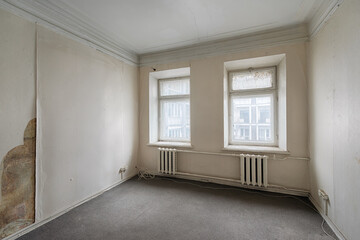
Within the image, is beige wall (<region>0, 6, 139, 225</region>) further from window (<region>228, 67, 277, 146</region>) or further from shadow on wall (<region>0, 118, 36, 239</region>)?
window (<region>228, 67, 277, 146</region>)

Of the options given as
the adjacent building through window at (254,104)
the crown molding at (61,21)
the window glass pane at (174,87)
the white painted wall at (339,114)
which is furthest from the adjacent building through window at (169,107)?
the white painted wall at (339,114)

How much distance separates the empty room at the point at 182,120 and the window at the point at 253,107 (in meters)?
0.02

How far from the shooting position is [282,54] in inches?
103

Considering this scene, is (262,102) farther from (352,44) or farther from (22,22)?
(22,22)

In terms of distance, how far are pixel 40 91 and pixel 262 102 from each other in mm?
3572

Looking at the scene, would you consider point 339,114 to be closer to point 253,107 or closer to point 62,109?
point 253,107

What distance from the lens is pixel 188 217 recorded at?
2.01 m

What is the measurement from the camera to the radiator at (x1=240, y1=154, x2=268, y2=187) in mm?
2648

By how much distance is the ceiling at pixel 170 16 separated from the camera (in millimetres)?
1988

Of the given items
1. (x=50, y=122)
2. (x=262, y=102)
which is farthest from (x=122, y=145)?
(x=262, y=102)

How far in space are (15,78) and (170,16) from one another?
2052 millimetres

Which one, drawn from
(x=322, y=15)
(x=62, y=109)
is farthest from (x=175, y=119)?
(x=322, y=15)

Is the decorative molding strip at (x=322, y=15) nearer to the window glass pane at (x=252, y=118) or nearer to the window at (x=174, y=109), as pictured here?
the window glass pane at (x=252, y=118)

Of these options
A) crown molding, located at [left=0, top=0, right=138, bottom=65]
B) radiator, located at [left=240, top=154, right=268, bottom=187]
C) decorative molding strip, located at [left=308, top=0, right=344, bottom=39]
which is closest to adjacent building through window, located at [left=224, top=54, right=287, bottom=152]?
radiator, located at [left=240, top=154, right=268, bottom=187]
